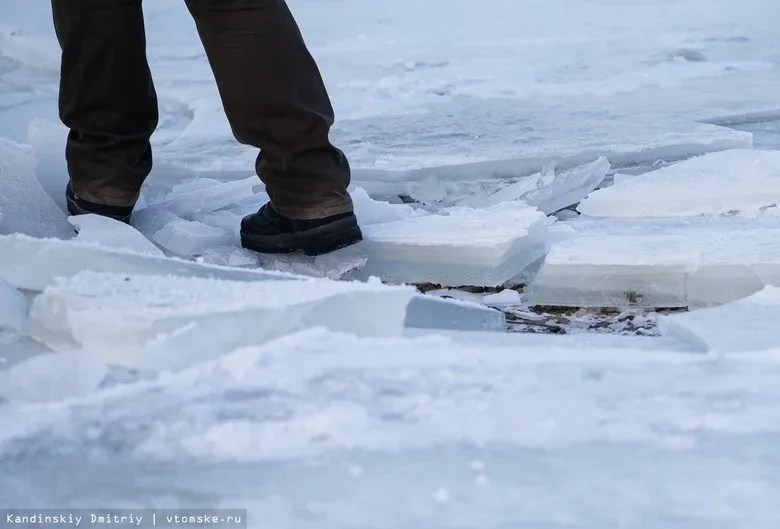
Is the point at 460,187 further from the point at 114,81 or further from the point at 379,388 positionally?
the point at 379,388

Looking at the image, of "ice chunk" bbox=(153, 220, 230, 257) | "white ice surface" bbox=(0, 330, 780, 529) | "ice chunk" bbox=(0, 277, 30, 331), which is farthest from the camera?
"ice chunk" bbox=(153, 220, 230, 257)

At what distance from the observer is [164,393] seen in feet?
2.75

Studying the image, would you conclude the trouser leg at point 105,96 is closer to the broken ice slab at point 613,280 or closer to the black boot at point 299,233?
the black boot at point 299,233

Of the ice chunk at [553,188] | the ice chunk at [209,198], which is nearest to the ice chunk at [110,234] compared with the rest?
the ice chunk at [209,198]

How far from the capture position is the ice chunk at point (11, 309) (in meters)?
0.95

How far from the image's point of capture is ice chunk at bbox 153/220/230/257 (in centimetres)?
153

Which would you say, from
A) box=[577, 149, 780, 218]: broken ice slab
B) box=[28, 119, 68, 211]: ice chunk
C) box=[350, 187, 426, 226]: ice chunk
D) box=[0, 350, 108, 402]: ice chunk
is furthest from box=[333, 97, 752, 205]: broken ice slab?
box=[0, 350, 108, 402]: ice chunk

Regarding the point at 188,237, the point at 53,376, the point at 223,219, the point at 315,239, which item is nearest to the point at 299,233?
the point at 315,239

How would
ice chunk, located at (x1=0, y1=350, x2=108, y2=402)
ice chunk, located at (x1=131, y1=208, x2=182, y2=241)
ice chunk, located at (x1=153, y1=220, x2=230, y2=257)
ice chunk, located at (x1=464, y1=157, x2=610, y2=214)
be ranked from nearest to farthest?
ice chunk, located at (x1=0, y1=350, x2=108, y2=402)
ice chunk, located at (x1=153, y1=220, x2=230, y2=257)
ice chunk, located at (x1=131, y1=208, x2=182, y2=241)
ice chunk, located at (x1=464, y1=157, x2=610, y2=214)

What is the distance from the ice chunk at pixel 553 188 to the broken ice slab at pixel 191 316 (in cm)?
96

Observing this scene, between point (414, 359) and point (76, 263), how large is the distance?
1.41ft

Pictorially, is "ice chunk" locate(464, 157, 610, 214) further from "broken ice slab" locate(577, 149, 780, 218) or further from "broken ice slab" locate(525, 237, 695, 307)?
"broken ice slab" locate(525, 237, 695, 307)

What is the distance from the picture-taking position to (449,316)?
1.07 metres

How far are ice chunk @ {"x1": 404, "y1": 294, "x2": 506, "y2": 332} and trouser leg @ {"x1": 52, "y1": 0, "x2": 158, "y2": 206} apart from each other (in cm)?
74
